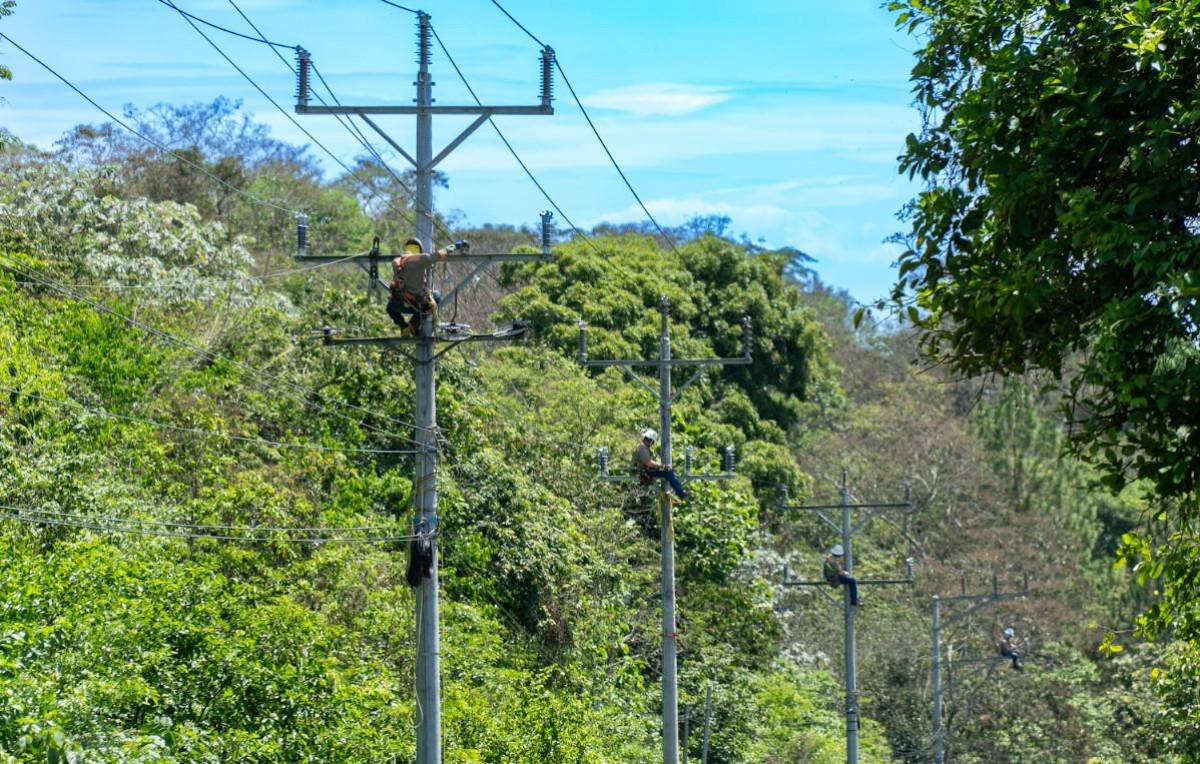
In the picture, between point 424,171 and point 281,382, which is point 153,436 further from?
point 424,171

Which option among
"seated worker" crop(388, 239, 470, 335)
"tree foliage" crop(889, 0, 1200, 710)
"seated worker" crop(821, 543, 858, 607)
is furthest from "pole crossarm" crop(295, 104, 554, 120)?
"seated worker" crop(821, 543, 858, 607)

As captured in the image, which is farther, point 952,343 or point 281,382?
point 281,382

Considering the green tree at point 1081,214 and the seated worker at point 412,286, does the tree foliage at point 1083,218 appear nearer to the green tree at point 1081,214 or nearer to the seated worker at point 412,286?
the green tree at point 1081,214

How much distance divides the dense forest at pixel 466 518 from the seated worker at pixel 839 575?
2.69 metres

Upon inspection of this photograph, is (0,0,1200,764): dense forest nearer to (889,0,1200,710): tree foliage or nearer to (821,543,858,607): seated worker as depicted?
(889,0,1200,710): tree foliage

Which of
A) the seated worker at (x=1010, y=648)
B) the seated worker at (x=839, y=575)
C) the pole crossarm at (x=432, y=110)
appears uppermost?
the pole crossarm at (x=432, y=110)

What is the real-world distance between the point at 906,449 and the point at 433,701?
108ft

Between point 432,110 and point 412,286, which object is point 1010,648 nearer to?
point 412,286

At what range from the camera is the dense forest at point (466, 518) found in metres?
15.9

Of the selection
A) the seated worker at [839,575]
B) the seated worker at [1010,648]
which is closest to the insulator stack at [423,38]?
the seated worker at [839,575]

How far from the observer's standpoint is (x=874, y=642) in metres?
38.3

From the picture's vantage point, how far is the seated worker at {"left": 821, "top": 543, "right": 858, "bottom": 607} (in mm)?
27516

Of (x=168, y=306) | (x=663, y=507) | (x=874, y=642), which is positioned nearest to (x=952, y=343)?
(x=663, y=507)

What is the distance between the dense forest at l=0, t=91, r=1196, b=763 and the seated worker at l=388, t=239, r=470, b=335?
12.1 feet
